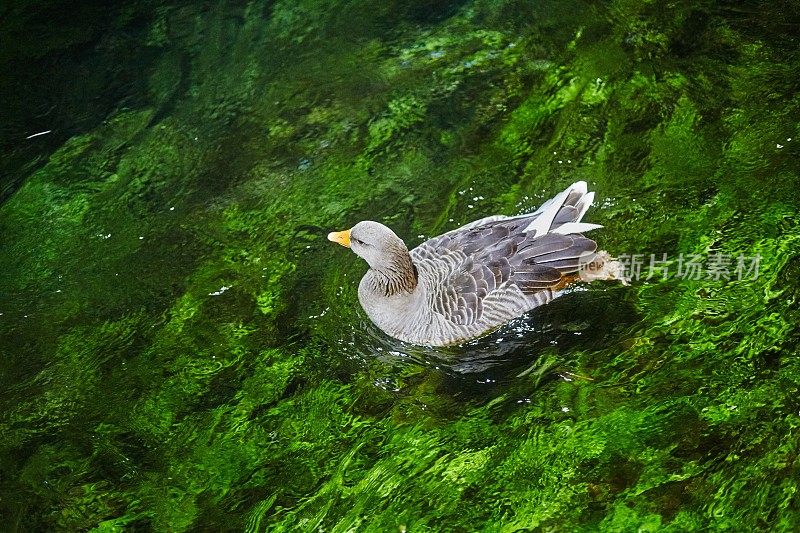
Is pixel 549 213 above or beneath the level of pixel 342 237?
above

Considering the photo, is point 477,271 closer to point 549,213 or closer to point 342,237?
point 549,213

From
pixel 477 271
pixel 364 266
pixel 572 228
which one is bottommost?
pixel 364 266

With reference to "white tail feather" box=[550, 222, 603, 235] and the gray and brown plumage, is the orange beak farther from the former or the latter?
"white tail feather" box=[550, 222, 603, 235]

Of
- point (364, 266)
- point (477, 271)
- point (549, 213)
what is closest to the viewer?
point (477, 271)

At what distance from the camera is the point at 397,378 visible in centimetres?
575

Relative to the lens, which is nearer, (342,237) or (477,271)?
(477,271)

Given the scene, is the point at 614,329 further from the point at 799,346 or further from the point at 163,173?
the point at 163,173

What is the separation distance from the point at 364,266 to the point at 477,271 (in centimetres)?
123

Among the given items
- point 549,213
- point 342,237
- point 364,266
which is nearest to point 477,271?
point 549,213

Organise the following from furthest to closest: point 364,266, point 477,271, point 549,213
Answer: point 364,266 < point 549,213 < point 477,271

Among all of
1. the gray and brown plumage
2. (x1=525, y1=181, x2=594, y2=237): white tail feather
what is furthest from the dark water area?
(x1=525, y1=181, x2=594, y2=237): white tail feather

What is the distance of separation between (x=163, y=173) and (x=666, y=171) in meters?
4.75

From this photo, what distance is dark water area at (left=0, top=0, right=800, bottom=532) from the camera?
5023 millimetres

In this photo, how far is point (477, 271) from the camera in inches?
230
